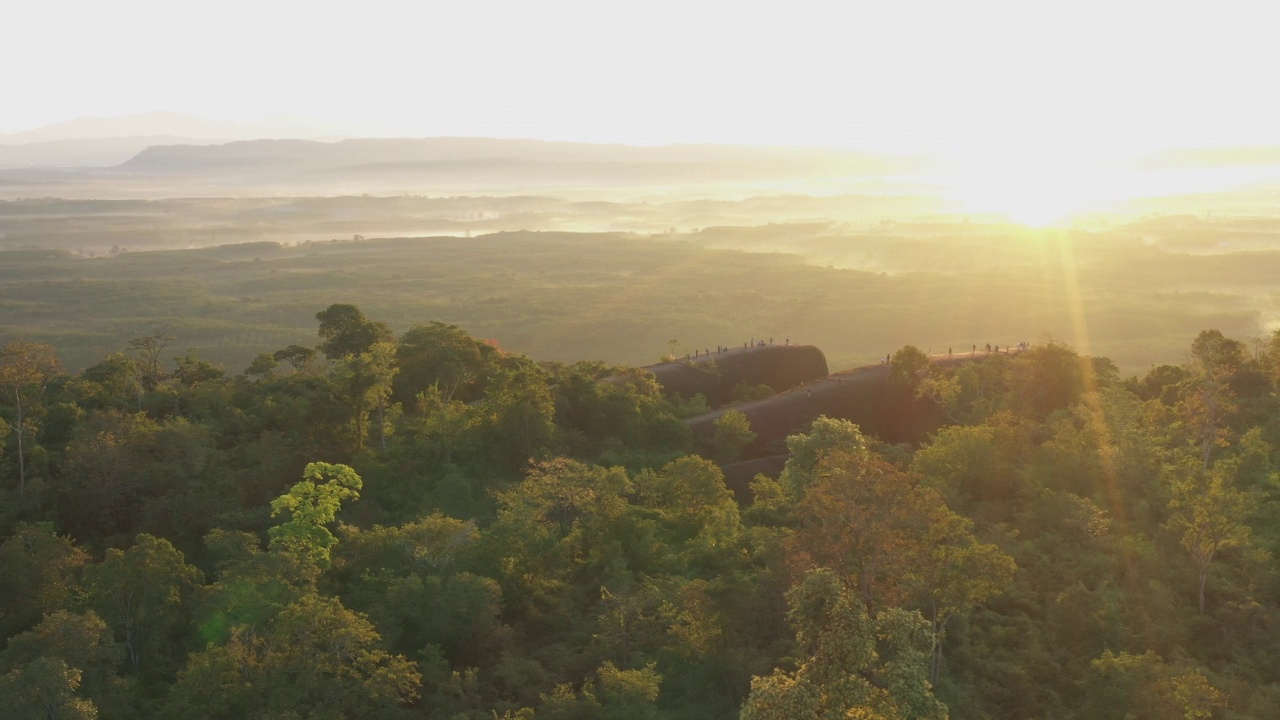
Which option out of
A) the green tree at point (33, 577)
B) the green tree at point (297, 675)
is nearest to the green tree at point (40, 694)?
the green tree at point (297, 675)

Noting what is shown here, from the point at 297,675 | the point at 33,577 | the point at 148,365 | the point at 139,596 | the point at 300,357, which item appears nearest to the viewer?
the point at 297,675

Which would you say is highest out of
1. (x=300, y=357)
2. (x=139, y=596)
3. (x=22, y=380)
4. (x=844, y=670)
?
(x=22, y=380)

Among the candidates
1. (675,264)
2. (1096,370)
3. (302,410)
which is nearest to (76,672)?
(302,410)

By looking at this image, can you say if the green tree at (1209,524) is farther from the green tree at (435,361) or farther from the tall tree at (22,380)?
the tall tree at (22,380)

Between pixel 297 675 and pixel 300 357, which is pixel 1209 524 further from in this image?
pixel 300 357

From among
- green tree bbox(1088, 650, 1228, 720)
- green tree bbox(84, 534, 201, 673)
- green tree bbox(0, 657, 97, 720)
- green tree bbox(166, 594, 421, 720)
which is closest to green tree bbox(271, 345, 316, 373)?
green tree bbox(84, 534, 201, 673)

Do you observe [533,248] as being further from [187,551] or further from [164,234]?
[187,551]

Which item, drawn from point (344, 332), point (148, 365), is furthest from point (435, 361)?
point (148, 365)

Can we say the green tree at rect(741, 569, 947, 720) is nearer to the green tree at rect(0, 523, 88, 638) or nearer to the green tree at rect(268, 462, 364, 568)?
the green tree at rect(268, 462, 364, 568)
